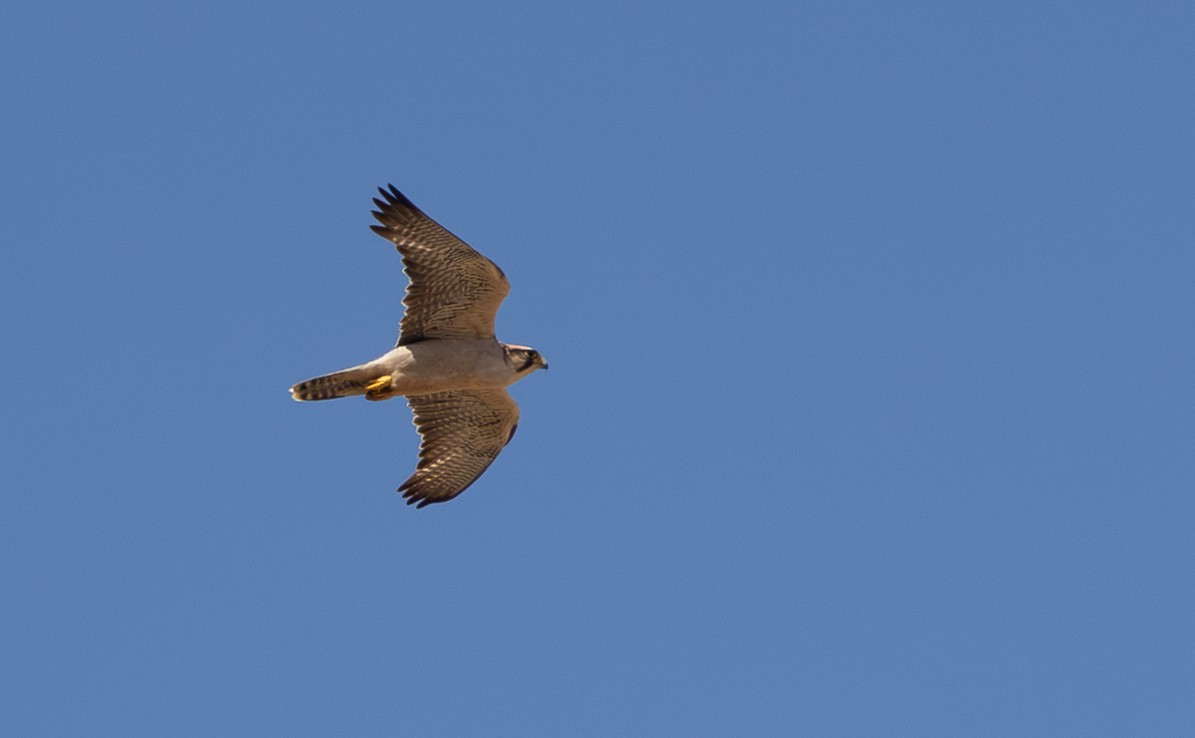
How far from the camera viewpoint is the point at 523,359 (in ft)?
58.0

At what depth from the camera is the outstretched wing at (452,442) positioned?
60.8 ft

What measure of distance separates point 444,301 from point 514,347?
0.91m

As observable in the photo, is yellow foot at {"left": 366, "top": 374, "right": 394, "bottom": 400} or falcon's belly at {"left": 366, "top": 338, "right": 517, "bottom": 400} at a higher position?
falcon's belly at {"left": 366, "top": 338, "right": 517, "bottom": 400}

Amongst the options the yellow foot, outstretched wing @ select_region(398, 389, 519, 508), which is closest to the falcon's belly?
the yellow foot

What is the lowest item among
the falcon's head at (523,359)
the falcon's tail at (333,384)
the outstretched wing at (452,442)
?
the falcon's tail at (333,384)

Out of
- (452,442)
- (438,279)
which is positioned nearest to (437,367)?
(438,279)

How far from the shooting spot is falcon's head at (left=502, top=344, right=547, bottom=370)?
17656mm

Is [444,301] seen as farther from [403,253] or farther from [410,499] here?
[410,499]

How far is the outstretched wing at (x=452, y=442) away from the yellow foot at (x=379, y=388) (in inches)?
42.5

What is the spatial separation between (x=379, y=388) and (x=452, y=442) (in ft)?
5.32

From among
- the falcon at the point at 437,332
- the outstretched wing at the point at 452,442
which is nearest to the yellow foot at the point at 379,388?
the falcon at the point at 437,332

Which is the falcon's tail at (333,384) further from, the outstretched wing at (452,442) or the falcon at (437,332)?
the outstretched wing at (452,442)

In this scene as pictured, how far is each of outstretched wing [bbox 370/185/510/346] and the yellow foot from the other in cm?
45

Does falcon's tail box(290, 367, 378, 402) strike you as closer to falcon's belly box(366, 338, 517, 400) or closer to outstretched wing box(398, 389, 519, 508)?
falcon's belly box(366, 338, 517, 400)
